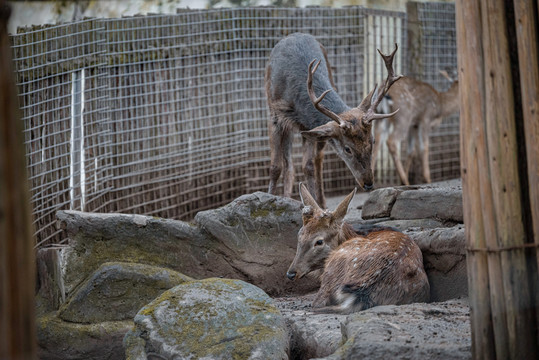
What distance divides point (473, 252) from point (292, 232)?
3379mm

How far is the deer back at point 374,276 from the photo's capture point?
575 cm

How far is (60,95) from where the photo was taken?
8414 mm

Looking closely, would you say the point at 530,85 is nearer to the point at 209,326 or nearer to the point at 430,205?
the point at 209,326

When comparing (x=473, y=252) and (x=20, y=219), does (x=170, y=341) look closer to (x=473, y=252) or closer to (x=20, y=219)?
(x=473, y=252)

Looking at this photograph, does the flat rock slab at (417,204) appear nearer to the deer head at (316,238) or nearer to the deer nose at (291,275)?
the deer head at (316,238)

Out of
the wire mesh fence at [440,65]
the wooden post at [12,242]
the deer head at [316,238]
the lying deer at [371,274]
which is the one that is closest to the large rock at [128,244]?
the deer head at [316,238]

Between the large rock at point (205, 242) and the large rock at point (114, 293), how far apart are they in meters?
0.25

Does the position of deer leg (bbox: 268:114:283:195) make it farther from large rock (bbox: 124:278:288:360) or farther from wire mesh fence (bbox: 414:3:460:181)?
wire mesh fence (bbox: 414:3:460:181)

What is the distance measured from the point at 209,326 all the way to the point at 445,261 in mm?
1915

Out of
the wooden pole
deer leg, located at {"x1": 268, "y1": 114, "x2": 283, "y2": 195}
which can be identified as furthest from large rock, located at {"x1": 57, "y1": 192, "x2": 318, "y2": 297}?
the wooden pole

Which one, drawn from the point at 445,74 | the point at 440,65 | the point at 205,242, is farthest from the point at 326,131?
the point at 440,65

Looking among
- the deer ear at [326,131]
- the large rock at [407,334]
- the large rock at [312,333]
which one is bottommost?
the large rock at [312,333]

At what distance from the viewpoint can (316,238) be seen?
6672mm

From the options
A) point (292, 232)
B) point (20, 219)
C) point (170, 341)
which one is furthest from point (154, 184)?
point (20, 219)
